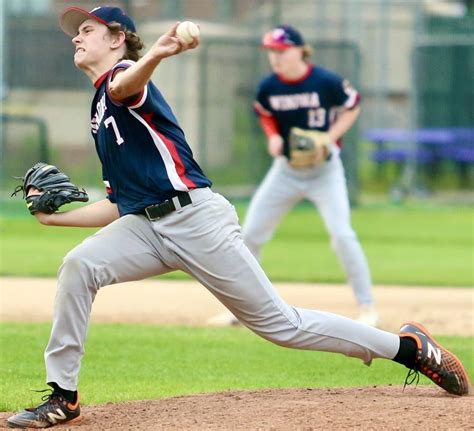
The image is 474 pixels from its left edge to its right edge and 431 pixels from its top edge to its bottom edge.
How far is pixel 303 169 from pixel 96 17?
3960mm

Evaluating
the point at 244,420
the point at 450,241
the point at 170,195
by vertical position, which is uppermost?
the point at 170,195

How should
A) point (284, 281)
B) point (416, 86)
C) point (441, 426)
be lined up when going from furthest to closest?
point (416, 86)
point (284, 281)
point (441, 426)

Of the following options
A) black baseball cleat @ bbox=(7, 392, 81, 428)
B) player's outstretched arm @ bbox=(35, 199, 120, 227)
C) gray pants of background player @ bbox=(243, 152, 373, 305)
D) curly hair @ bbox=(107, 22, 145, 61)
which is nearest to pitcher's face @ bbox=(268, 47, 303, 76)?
gray pants of background player @ bbox=(243, 152, 373, 305)

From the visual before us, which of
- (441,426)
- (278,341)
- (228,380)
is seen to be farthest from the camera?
(228,380)

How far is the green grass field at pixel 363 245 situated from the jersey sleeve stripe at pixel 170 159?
6865mm

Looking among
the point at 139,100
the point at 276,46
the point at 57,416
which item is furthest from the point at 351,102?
the point at 57,416

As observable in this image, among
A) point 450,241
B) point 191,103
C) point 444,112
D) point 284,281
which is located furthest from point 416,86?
point 284,281

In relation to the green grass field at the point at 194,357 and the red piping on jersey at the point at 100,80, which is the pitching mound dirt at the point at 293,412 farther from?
the red piping on jersey at the point at 100,80

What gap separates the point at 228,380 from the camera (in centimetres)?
673

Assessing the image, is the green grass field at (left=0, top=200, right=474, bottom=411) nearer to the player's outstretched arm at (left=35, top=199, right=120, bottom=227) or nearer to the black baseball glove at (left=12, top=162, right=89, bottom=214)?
the player's outstretched arm at (left=35, top=199, right=120, bottom=227)

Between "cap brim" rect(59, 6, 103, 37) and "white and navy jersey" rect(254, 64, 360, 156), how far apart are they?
3.76m

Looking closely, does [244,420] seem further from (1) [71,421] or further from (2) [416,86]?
(2) [416,86]

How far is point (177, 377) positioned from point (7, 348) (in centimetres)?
154

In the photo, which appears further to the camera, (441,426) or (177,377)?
(177,377)
